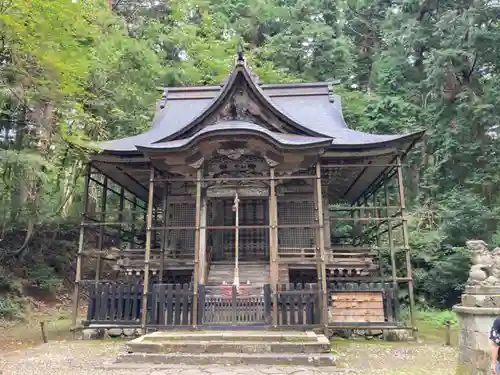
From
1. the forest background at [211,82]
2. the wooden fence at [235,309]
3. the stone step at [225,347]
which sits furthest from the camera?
the forest background at [211,82]

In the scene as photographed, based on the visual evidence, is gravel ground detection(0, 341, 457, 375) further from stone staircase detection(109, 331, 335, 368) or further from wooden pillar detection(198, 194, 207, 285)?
wooden pillar detection(198, 194, 207, 285)

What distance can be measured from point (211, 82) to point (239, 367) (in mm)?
18627

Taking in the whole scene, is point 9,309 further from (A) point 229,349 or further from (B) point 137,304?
(A) point 229,349

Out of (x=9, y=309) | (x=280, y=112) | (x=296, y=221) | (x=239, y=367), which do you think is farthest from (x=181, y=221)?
(x=239, y=367)

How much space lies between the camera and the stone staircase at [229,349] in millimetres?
A: 8016

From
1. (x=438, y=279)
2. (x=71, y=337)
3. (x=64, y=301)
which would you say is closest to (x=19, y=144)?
(x=64, y=301)

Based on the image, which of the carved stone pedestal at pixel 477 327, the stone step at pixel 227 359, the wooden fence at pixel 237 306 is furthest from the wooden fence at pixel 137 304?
the carved stone pedestal at pixel 477 327

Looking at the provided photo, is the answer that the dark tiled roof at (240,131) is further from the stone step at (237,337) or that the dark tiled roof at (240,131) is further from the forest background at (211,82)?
the stone step at (237,337)

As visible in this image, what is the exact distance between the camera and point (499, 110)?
17.5m

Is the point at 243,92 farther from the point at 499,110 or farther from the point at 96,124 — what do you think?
the point at 499,110

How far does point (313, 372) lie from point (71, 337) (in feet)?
24.2

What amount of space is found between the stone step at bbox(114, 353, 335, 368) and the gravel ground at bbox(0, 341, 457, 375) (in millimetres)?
289

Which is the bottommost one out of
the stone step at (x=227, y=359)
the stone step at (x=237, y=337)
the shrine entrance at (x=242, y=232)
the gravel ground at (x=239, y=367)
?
the gravel ground at (x=239, y=367)

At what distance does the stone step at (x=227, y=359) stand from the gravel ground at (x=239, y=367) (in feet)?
0.95
